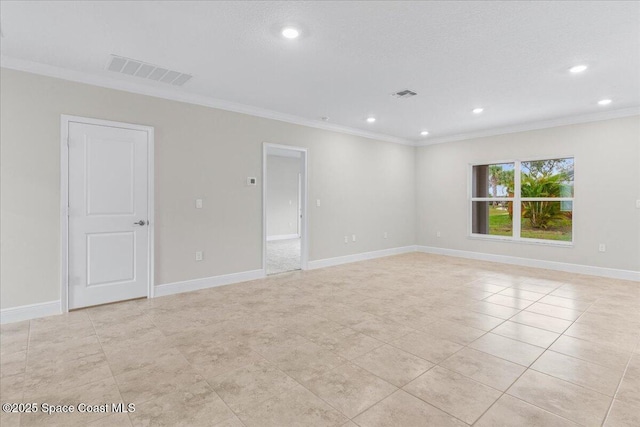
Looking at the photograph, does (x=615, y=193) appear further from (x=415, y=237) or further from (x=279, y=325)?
(x=279, y=325)

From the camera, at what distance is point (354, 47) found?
9.72 feet

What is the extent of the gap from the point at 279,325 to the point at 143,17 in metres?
2.90

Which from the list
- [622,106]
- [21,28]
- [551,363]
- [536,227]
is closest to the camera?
[551,363]

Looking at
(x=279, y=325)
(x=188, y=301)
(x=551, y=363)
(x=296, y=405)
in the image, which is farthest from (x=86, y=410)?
(x=551, y=363)

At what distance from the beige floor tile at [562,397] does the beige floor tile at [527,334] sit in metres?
0.61

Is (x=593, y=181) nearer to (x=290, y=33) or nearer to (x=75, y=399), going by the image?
(x=290, y=33)

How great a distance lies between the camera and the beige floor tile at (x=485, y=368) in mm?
2189

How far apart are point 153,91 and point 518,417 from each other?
4738mm

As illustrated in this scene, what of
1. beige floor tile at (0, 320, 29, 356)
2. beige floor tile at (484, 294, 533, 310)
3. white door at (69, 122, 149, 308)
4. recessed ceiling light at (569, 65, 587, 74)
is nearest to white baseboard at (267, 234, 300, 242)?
white door at (69, 122, 149, 308)

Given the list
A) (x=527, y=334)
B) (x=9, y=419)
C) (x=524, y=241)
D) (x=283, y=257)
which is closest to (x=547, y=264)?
(x=524, y=241)

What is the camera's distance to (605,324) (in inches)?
124

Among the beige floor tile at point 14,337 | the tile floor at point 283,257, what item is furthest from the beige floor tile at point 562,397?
the tile floor at point 283,257

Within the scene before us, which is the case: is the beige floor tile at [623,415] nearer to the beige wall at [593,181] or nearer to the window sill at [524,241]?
the beige wall at [593,181]

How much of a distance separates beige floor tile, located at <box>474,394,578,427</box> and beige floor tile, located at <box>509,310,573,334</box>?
146cm
